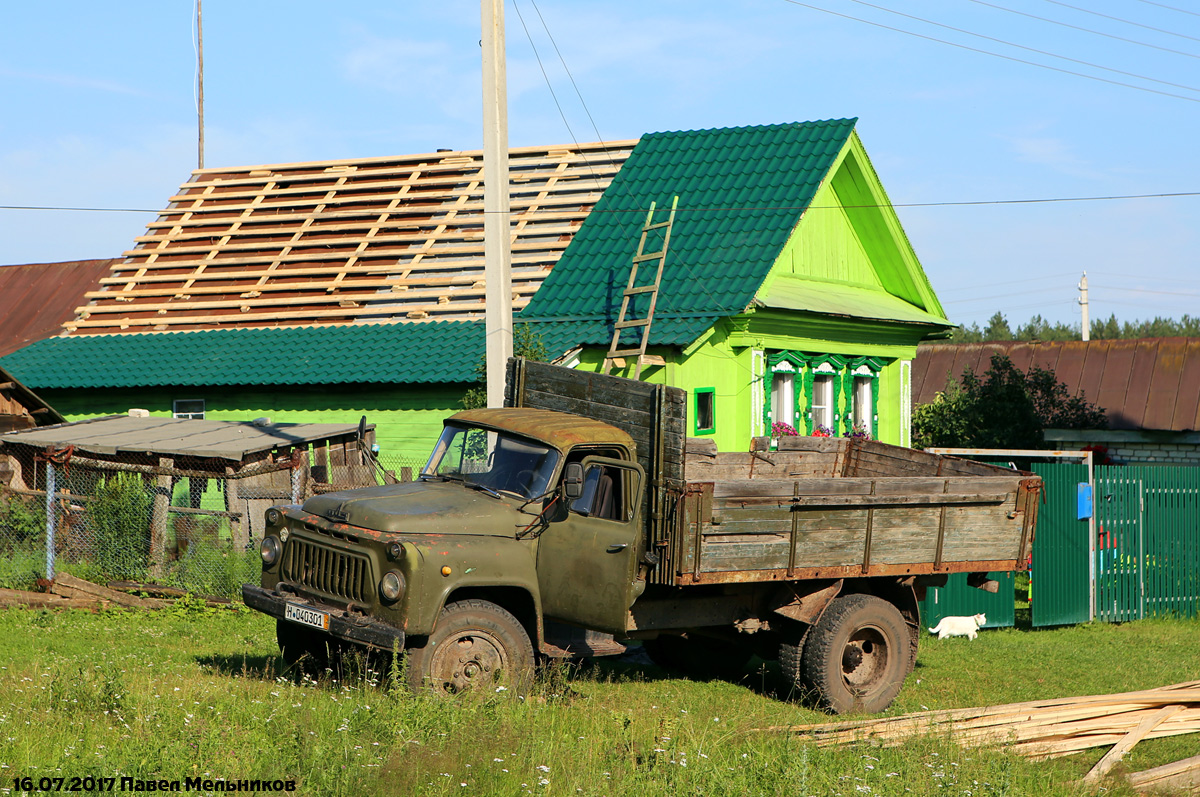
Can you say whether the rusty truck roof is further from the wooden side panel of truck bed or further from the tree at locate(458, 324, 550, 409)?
the tree at locate(458, 324, 550, 409)

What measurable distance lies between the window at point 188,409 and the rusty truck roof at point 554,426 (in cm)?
1206

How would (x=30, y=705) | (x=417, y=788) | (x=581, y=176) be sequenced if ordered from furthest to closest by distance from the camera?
(x=581, y=176) → (x=30, y=705) → (x=417, y=788)

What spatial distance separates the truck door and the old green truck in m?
0.01

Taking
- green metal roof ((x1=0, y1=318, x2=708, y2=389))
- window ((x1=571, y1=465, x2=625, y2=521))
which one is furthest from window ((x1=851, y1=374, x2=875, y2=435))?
window ((x1=571, y1=465, x2=625, y2=521))

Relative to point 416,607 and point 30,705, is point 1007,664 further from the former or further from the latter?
point 30,705

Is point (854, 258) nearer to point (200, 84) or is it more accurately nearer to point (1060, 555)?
point (1060, 555)

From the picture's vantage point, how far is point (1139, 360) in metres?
28.5

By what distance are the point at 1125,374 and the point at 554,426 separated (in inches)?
929

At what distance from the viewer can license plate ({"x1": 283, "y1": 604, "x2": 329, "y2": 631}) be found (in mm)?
7652

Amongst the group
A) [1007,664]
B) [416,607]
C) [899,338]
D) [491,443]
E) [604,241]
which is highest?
[604,241]

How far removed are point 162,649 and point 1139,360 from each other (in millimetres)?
25229

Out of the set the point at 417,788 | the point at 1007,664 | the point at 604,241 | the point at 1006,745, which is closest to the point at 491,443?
the point at 417,788

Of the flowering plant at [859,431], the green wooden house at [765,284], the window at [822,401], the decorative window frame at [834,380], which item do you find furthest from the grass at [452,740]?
the flowering plant at [859,431]

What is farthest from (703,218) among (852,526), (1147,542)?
(852,526)
